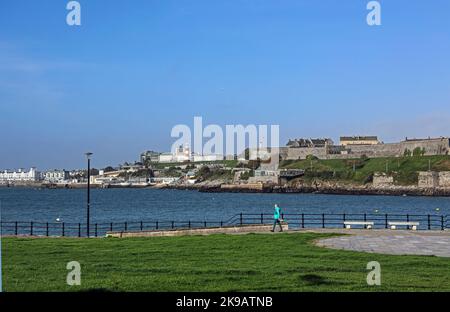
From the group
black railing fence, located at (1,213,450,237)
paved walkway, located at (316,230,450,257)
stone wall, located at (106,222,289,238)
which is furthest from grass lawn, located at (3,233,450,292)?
black railing fence, located at (1,213,450,237)

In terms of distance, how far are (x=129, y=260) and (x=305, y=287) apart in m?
6.33

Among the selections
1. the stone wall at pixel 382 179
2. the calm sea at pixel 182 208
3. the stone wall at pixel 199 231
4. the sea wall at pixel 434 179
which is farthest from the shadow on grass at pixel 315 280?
the stone wall at pixel 382 179

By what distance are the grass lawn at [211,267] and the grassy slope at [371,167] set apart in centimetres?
14563

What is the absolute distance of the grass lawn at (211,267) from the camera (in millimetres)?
12992

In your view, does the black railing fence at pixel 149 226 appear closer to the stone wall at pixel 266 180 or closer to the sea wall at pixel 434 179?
the sea wall at pixel 434 179

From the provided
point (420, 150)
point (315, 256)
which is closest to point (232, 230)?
point (315, 256)

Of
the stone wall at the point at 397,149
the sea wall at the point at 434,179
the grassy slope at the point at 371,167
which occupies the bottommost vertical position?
the sea wall at the point at 434,179

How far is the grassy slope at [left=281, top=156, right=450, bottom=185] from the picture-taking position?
531ft

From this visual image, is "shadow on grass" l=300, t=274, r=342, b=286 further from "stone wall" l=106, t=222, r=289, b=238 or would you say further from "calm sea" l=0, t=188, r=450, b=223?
"calm sea" l=0, t=188, r=450, b=223

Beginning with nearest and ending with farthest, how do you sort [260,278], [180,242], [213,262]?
[260,278], [213,262], [180,242]

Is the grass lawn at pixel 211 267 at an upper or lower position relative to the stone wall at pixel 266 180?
lower

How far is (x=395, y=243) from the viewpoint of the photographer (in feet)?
78.7
